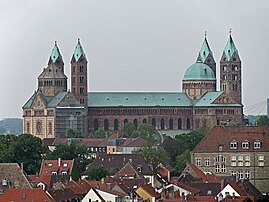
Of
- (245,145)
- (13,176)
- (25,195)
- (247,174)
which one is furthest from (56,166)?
(25,195)

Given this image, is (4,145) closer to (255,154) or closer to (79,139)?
(255,154)

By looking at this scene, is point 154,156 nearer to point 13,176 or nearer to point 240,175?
point 240,175

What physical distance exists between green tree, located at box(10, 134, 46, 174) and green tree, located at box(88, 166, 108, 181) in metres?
9.81

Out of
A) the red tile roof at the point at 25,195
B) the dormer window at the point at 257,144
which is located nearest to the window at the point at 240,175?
the dormer window at the point at 257,144

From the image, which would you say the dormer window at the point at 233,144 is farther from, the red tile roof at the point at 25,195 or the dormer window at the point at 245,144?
the red tile roof at the point at 25,195

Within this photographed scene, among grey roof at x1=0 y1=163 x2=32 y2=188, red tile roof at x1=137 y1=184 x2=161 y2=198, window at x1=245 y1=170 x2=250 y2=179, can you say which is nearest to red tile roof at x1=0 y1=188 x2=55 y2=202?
grey roof at x1=0 y1=163 x2=32 y2=188

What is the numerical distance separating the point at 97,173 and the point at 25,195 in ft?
98.2

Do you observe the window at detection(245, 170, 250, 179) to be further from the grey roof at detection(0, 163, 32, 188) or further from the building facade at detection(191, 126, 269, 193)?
the grey roof at detection(0, 163, 32, 188)

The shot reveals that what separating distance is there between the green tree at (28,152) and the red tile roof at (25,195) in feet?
127

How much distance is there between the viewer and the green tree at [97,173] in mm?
110500

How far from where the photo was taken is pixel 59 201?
276ft

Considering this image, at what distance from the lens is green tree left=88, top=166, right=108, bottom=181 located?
110 m

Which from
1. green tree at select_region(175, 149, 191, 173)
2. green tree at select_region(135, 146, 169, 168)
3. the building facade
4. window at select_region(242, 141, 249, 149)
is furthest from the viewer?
green tree at select_region(175, 149, 191, 173)

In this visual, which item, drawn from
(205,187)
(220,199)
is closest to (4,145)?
(205,187)
